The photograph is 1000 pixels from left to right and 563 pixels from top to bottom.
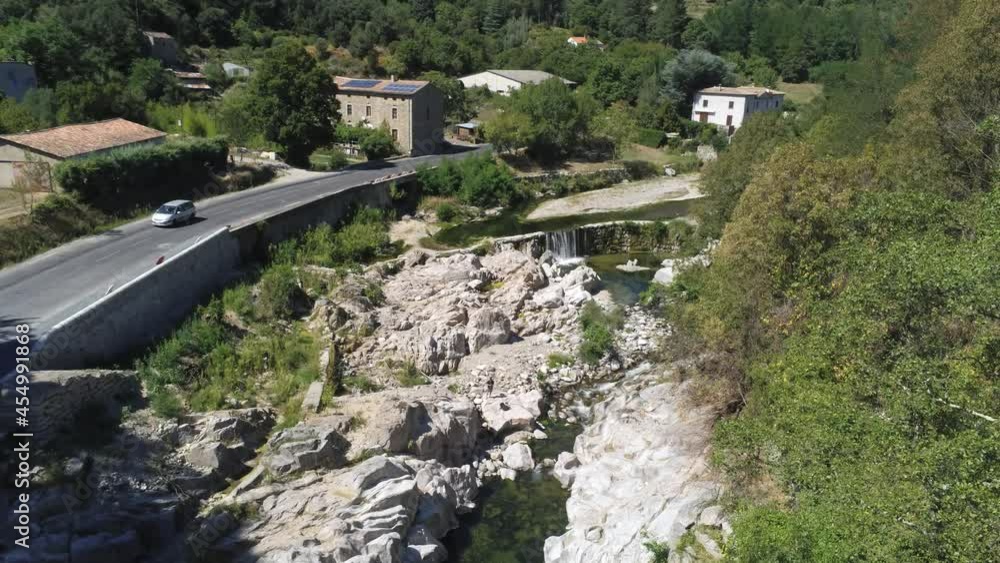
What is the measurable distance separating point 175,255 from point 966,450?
2515 centimetres

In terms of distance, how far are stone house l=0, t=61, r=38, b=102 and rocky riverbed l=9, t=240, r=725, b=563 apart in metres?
32.4

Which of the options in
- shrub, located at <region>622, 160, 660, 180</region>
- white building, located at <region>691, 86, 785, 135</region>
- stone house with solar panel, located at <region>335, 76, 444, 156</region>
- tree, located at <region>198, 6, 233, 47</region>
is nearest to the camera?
stone house with solar panel, located at <region>335, 76, 444, 156</region>

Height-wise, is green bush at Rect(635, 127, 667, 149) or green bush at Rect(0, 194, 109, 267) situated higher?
green bush at Rect(635, 127, 667, 149)

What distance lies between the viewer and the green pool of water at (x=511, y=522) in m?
17.3

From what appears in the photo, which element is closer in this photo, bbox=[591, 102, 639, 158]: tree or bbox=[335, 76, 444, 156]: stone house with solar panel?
bbox=[335, 76, 444, 156]: stone house with solar panel

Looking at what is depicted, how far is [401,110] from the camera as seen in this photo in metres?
56.1

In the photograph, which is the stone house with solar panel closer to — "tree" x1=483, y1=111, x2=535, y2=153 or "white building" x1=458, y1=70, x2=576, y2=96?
"tree" x1=483, y1=111, x2=535, y2=153

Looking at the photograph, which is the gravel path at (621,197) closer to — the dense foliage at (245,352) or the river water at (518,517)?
the dense foliage at (245,352)

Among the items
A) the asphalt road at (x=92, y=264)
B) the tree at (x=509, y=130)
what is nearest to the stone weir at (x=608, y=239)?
the asphalt road at (x=92, y=264)

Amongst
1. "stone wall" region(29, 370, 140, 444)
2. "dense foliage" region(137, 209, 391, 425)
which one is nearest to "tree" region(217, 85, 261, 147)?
"dense foliage" region(137, 209, 391, 425)

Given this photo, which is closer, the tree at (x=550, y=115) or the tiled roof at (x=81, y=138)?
the tiled roof at (x=81, y=138)

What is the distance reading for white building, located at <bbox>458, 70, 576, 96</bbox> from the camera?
8169 cm

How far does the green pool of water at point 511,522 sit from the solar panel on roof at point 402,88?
41.3 metres

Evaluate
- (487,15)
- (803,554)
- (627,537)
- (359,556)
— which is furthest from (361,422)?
(487,15)
